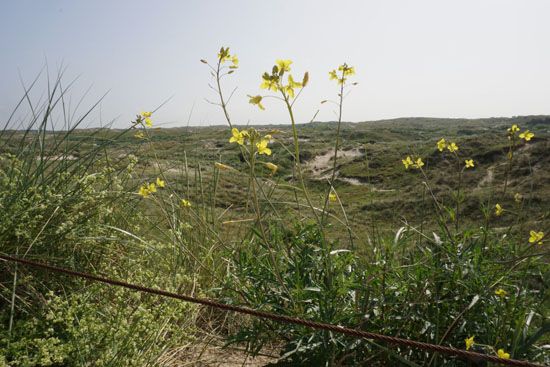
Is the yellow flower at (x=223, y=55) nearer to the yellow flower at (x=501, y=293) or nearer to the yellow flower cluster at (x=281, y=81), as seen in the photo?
the yellow flower cluster at (x=281, y=81)

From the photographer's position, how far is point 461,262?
1.74 meters

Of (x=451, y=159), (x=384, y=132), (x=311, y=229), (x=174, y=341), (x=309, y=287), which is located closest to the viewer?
(x=309, y=287)

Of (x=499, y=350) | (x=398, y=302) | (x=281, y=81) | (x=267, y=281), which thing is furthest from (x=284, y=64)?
(x=499, y=350)

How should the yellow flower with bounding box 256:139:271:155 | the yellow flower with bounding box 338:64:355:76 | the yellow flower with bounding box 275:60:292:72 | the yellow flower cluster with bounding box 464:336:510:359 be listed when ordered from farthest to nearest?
the yellow flower with bounding box 338:64:355:76, the yellow flower with bounding box 275:60:292:72, the yellow flower with bounding box 256:139:271:155, the yellow flower cluster with bounding box 464:336:510:359

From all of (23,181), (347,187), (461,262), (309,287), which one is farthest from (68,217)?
(347,187)

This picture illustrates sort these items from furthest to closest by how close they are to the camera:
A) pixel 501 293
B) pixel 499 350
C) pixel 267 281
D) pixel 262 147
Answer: pixel 267 281 → pixel 501 293 → pixel 262 147 → pixel 499 350

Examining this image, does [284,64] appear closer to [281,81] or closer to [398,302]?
[281,81]

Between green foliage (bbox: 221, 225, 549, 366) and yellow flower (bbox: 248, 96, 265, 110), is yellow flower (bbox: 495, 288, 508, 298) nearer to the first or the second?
green foliage (bbox: 221, 225, 549, 366)

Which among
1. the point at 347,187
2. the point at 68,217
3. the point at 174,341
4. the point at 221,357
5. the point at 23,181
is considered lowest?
the point at 347,187

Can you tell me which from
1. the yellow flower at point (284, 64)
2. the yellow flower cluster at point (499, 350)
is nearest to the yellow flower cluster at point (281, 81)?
the yellow flower at point (284, 64)

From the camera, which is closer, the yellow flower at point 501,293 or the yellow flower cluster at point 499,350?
the yellow flower cluster at point 499,350

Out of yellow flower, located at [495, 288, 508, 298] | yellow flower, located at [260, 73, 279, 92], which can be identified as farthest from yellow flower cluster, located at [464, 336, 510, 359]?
yellow flower, located at [260, 73, 279, 92]

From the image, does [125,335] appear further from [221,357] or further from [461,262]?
[461,262]

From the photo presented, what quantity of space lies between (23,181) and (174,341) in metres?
1.10
